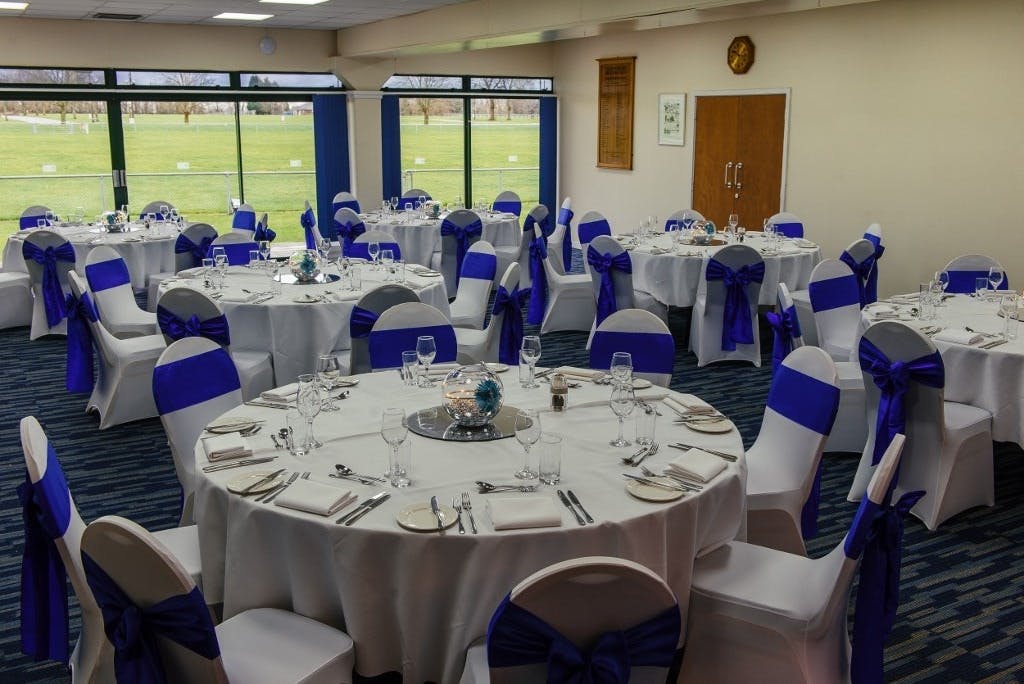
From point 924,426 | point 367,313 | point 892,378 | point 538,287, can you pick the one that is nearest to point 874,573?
point 892,378

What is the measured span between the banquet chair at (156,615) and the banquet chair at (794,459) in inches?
76.5

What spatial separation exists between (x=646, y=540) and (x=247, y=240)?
22.1 feet

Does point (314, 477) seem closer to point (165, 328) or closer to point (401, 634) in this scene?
point (401, 634)

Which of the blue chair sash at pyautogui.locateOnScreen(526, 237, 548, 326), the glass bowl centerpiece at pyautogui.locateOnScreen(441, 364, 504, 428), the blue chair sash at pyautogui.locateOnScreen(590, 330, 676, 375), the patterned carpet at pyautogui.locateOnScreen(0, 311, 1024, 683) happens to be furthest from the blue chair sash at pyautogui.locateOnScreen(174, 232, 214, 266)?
the glass bowl centerpiece at pyautogui.locateOnScreen(441, 364, 504, 428)

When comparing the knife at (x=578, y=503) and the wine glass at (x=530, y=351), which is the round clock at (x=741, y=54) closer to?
the wine glass at (x=530, y=351)

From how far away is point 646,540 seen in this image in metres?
2.95

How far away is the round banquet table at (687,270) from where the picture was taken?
324 inches

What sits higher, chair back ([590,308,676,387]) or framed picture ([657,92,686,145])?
framed picture ([657,92,686,145])

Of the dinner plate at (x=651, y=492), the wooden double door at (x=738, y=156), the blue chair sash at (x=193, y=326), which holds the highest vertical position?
the wooden double door at (x=738, y=156)

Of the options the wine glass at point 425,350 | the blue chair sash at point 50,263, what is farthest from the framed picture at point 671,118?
the wine glass at point 425,350

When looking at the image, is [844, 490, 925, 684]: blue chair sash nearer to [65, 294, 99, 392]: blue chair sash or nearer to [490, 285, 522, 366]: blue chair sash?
[490, 285, 522, 366]: blue chair sash

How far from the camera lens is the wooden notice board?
13.9 m

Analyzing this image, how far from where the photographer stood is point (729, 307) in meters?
7.74

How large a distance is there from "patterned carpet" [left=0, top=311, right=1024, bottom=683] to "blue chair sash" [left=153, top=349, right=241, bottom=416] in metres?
0.99
